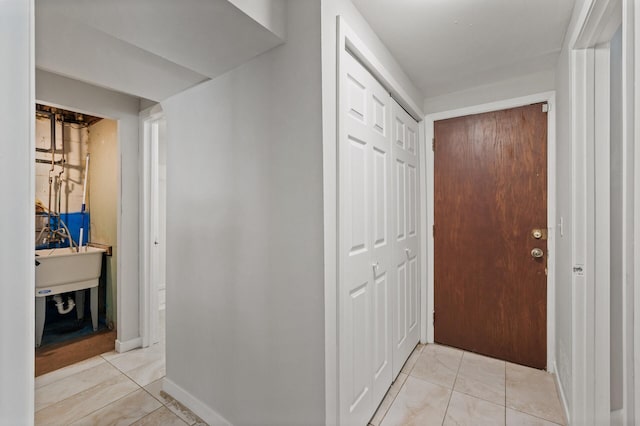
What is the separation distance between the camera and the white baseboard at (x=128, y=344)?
103 inches

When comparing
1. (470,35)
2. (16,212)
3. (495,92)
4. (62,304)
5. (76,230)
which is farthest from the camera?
A: (76,230)

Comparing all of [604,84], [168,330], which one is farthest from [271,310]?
[604,84]

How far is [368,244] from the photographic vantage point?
168 centimetres

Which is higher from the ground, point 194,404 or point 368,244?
point 368,244

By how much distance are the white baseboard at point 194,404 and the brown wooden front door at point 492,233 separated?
1.93 meters

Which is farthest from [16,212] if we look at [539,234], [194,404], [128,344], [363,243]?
[539,234]

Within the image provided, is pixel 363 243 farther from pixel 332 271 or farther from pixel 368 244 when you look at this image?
pixel 332 271

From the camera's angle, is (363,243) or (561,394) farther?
(561,394)

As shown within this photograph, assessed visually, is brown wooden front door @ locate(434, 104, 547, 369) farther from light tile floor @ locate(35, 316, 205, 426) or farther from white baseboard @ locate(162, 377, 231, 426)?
light tile floor @ locate(35, 316, 205, 426)

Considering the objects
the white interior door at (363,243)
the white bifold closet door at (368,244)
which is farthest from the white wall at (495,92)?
the white interior door at (363,243)

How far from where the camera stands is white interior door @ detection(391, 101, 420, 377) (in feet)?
6.91

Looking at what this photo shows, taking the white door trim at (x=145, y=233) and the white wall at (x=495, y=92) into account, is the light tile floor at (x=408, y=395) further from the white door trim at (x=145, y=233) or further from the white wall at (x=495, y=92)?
the white wall at (x=495, y=92)

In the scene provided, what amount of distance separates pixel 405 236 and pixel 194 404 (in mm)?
1837

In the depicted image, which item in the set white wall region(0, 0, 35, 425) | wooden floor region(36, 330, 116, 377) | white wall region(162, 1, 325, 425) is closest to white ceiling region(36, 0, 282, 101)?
white wall region(162, 1, 325, 425)
